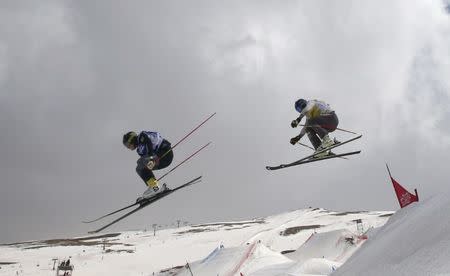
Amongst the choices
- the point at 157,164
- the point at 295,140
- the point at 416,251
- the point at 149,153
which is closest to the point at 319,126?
the point at 295,140

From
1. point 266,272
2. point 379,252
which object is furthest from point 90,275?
point 379,252

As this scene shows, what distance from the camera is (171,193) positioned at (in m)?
13.6

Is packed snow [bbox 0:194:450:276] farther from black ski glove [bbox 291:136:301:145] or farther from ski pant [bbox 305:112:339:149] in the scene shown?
black ski glove [bbox 291:136:301:145]

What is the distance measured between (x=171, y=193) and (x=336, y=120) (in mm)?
7313

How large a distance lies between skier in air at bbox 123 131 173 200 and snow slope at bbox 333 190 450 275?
8.33 metres

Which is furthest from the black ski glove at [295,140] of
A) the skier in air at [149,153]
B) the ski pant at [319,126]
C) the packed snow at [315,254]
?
the skier in air at [149,153]

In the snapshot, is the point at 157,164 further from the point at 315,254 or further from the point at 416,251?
the point at 315,254

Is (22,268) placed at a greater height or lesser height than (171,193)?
greater

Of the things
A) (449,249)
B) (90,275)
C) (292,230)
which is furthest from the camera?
(292,230)

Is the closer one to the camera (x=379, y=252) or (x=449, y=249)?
(x=449, y=249)

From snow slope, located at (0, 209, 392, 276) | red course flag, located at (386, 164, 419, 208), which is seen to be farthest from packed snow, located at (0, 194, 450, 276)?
red course flag, located at (386, 164, 419, 208)

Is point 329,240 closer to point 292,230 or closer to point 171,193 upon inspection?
A: point 171,193

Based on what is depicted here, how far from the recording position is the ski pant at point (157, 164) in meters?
12.8

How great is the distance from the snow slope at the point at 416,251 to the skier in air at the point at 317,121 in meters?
10.4
